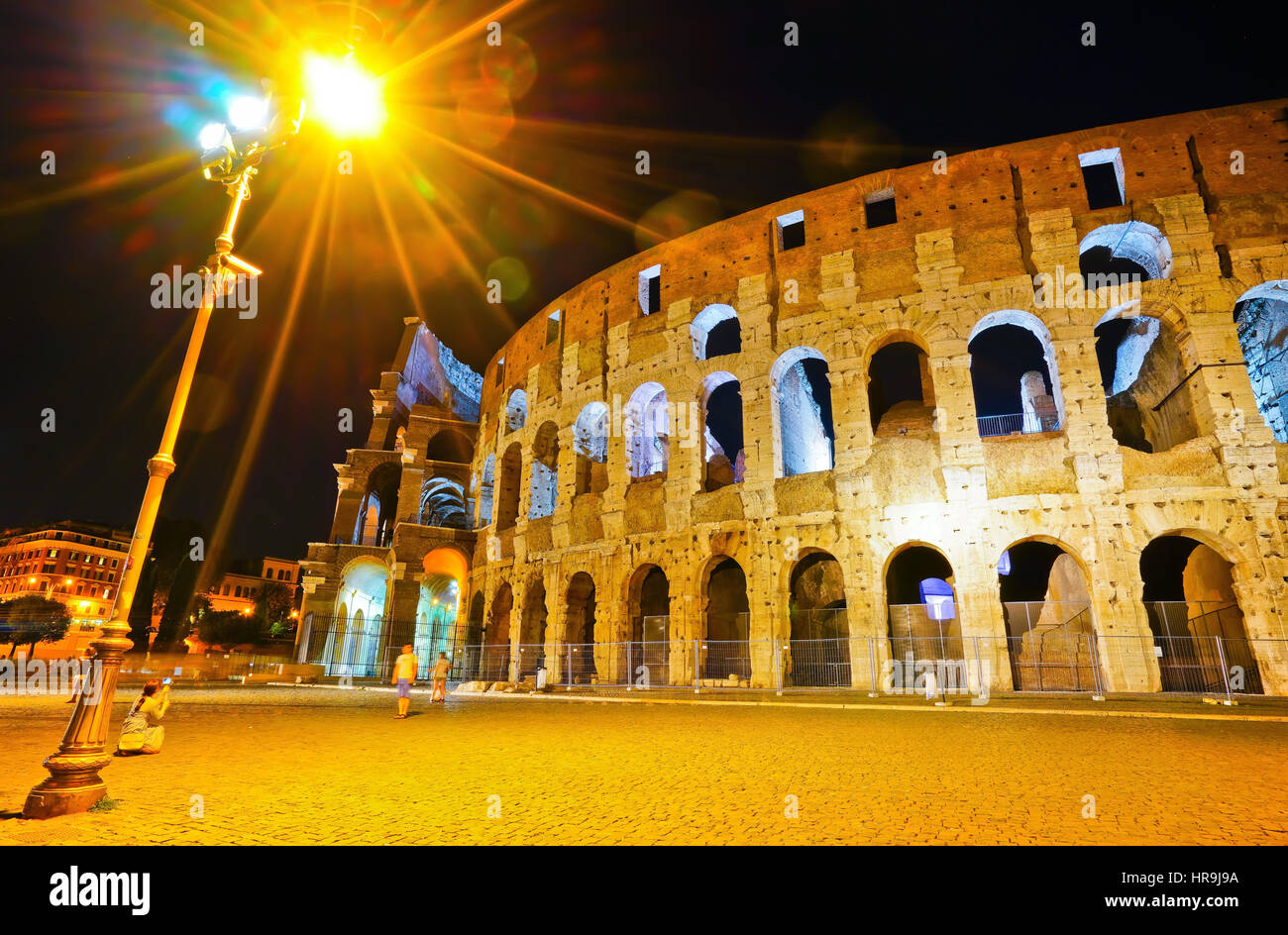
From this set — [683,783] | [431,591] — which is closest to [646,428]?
[431,591]

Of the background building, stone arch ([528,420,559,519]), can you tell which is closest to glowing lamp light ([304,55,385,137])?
stone arch ([528,420,559,519])

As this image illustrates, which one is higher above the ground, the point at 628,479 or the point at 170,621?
the point at 628,479

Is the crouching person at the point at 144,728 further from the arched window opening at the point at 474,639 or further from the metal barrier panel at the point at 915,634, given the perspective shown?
the arched window opening at the point at 474,639

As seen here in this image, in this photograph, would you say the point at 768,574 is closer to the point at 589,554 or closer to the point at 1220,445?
the point at 589,554

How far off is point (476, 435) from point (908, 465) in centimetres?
2032

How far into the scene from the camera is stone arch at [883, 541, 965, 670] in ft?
53.3

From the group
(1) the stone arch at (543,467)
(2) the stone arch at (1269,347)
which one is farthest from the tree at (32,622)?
(2) the stone arch at (1269,347)

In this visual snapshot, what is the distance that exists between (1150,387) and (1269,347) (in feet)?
8.67

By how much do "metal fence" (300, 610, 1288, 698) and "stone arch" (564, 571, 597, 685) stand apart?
6 centimetres

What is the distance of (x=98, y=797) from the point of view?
13.4 ft

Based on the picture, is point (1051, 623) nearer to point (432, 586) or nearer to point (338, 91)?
point (338, 91)

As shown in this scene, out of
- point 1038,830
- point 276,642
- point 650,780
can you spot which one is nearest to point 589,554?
point 650,780

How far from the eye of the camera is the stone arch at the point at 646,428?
20.3m

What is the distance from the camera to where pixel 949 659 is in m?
15.5
